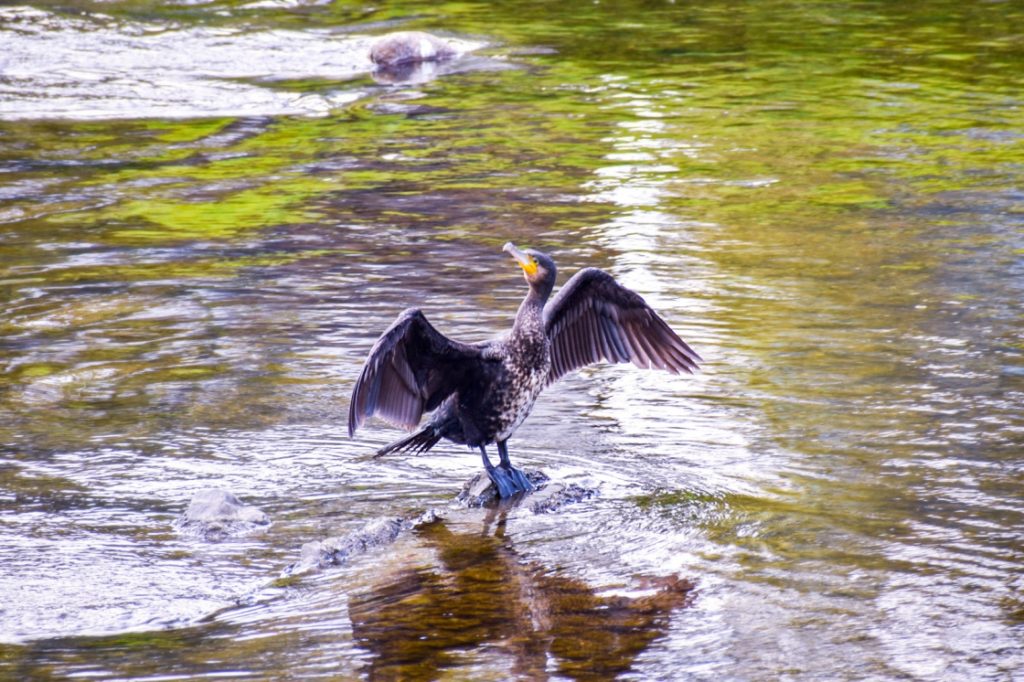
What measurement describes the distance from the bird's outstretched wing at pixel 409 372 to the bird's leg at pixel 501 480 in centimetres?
30

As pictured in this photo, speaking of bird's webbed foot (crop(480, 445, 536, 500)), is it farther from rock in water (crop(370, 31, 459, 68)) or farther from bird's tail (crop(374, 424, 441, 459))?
rock in water (crop(370, 31, 459, 68))

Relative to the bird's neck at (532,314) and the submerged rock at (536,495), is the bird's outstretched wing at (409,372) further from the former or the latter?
the submerged rock at (536,495)

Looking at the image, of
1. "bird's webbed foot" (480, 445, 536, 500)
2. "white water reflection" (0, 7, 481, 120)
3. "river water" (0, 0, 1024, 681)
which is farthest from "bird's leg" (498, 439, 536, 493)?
"white water reflection" (0, 7, 481, 120)

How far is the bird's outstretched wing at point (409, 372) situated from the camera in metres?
5.36

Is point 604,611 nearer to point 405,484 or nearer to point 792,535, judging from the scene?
point 792,535

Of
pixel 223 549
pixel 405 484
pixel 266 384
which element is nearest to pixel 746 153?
pixel 266 384

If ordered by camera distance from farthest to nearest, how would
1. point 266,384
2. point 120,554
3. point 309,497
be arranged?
point 266,384 → point 309,497 → point 120,554

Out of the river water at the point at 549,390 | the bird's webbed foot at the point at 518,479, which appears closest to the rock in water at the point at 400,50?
the river water at the point at 549,390

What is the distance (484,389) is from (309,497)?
2.53ft

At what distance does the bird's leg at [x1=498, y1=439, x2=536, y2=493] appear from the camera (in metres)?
5.79

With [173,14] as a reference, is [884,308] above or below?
below

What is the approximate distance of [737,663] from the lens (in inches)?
171

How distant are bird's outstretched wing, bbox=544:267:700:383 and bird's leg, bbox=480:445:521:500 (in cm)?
55

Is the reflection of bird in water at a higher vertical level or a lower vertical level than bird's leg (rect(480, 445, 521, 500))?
lower
